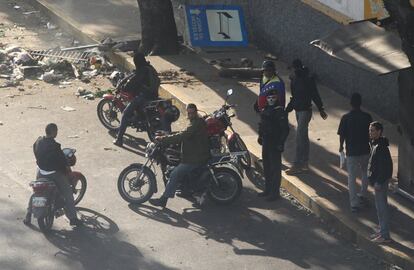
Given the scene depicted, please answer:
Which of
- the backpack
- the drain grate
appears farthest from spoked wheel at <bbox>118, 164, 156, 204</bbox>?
the drain grate

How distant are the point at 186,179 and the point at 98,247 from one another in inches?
70.6

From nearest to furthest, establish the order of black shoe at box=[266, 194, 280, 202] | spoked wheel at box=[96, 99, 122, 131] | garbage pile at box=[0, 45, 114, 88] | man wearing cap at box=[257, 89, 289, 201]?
man wearing cap at box=[257, 89, 289, 201] < black shoe at box=[266, 194, 280, 202] < spoked wheel at box=[96, 99, 122, 131] < garbage pile at box=[0, 45, 114, 88]

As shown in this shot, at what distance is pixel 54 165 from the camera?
11.6m

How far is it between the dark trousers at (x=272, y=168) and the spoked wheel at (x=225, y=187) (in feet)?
1.55

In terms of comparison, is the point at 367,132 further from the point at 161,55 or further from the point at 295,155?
the point at 161,55

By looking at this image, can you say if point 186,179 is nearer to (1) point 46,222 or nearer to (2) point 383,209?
(1) point 46,222

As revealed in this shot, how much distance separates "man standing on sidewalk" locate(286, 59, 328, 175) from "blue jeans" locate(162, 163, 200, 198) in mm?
1747

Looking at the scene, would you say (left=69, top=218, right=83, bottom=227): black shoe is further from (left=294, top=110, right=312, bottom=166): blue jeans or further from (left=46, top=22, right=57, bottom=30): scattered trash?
(left=46, top=22, right=57, bottom=30): scattered trash

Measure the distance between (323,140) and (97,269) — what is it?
5401 millimetres

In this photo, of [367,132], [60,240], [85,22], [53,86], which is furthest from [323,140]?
[85,22]

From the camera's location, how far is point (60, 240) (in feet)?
37.4

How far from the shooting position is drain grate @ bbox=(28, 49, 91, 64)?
793 inches

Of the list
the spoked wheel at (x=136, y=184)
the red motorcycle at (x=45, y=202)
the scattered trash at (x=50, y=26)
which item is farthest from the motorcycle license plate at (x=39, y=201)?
the scattered trash at (x=50, y=26)

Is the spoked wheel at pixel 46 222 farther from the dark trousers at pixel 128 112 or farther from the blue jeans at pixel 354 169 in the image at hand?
the blue jeans at pixel 354 169
